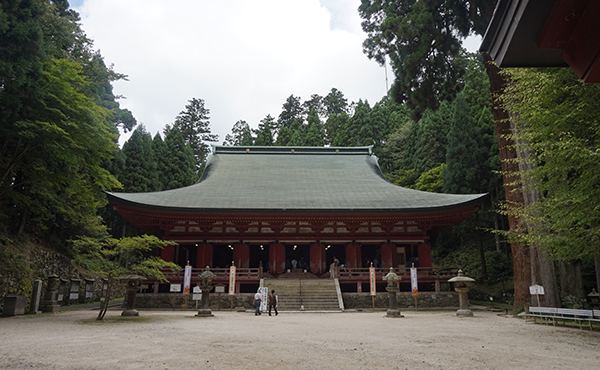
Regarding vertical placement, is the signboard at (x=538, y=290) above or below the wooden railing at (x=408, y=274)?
below

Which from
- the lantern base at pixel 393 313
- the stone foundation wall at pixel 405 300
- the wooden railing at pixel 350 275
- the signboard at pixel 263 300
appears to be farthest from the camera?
the wooden railing at pixel 350 275

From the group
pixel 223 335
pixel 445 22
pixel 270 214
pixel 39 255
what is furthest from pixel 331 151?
pixel 223 335

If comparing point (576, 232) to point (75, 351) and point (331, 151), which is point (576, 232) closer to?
point (75, 351)

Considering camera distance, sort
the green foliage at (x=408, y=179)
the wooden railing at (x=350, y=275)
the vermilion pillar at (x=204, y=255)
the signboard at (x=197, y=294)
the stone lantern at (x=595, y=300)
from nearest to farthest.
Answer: the stone lantern at (x=595, y=300) < the signboard at (x=197, y=294) < the wooden railing at (x=350, y=275) < the vermilion pillar at (x=204, y=255) < the green foliage at (x=408, y=179)

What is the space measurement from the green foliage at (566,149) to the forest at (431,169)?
4 centimetres

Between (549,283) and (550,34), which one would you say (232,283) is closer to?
(549,283)

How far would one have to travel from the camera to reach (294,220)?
18.2 m

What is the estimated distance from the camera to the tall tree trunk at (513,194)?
1274cm

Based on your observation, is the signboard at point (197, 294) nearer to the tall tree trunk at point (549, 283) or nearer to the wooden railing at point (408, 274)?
the wooden railing at point (408, 274)

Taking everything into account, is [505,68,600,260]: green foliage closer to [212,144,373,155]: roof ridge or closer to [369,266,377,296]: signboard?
[369,266,377,296]: signboard

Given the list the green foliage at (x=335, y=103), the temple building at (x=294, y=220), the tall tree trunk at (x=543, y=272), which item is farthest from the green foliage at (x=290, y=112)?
the tall tree trunk at (x=543, y=272)

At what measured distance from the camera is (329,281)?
16609mm

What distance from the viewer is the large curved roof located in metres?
17.4

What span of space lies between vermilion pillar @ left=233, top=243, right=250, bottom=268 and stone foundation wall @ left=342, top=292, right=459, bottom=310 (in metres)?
5.62
